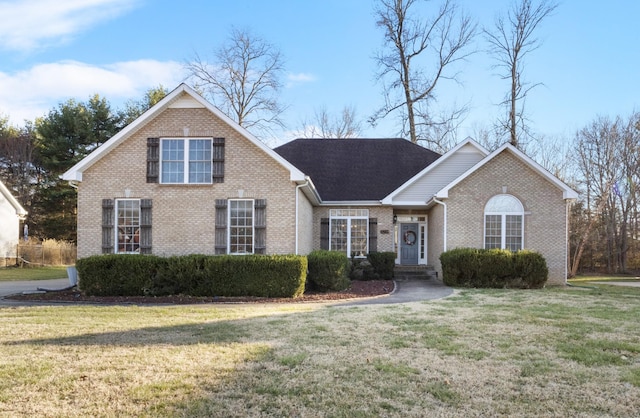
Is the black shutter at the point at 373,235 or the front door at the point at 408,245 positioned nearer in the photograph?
the black shutter at the point at 373,235

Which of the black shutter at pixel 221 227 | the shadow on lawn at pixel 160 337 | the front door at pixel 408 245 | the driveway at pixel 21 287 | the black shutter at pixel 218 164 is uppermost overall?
the black shutter at pixel 218 164

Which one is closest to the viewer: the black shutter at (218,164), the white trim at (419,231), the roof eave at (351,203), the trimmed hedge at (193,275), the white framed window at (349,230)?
the trimmed hedge at (193,275)

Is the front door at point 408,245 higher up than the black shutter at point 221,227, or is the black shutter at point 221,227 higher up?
the black shutter at point 221,227

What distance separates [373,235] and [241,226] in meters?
7.16

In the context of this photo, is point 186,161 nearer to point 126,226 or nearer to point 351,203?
point 126,226

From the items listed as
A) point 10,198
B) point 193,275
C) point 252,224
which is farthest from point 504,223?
point 10,198

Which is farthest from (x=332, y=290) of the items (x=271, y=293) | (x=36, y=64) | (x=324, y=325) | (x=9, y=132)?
(x=9, y=132)

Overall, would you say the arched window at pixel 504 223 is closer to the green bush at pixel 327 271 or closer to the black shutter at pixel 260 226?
the green bush at pixel 327 271

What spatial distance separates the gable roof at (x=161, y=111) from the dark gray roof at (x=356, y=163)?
5.85m

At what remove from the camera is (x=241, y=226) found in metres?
15.1

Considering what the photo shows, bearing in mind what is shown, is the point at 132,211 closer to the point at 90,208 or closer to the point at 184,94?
the point at 90,208

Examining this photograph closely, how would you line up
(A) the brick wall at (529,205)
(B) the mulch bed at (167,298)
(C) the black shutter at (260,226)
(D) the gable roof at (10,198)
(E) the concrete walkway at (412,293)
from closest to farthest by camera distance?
(E) the concrete walkway at (412,293) → (B) the mulch bed at (167,298) → (C) the black shutter at (260,226) → (A) the brick wall at (529,205) → (D) the gable roof at (10,198)

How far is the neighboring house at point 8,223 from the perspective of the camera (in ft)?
96.6

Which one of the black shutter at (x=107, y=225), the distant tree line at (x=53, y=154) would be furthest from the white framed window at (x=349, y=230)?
the distant tree line at (x=53, y=154)
